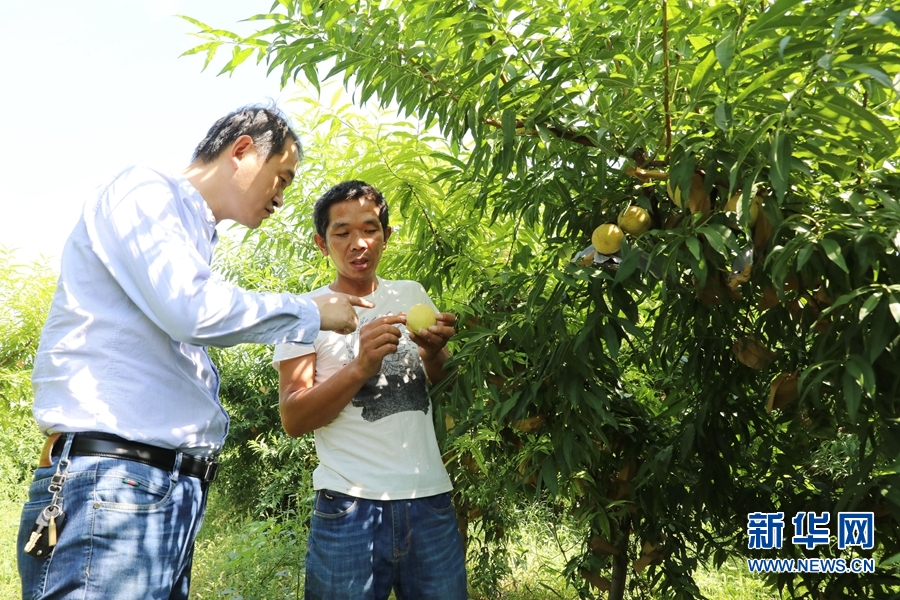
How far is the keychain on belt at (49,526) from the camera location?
3.48 ft

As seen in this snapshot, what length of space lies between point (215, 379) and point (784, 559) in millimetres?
1393

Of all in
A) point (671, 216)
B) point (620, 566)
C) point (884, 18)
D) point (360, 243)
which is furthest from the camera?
point (620, 566)

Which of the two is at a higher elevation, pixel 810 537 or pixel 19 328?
pixel 19 328

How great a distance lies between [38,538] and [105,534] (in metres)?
0.09

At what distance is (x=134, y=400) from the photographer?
45.4 inches

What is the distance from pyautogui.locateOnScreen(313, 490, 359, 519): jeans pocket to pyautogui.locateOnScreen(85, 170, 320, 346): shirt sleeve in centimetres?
48

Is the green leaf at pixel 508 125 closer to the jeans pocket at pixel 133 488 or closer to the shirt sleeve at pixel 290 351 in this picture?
the shirt sleeve at pixel 290 351

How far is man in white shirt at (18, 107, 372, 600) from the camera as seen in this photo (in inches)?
42.7

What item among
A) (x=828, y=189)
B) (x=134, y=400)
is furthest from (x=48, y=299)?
(x=828, y=189)

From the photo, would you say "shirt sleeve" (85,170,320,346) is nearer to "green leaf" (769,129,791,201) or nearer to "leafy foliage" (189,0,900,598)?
"leafy foliage" (189,0,900,598)

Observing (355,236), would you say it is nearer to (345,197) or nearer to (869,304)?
(345,197)

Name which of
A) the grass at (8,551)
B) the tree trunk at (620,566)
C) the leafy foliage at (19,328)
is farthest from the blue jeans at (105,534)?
the leafy foliage at (19,328)

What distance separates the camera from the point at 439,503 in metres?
1.62

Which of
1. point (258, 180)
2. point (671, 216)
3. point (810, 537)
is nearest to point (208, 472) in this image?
Answer: point (258, 180)
